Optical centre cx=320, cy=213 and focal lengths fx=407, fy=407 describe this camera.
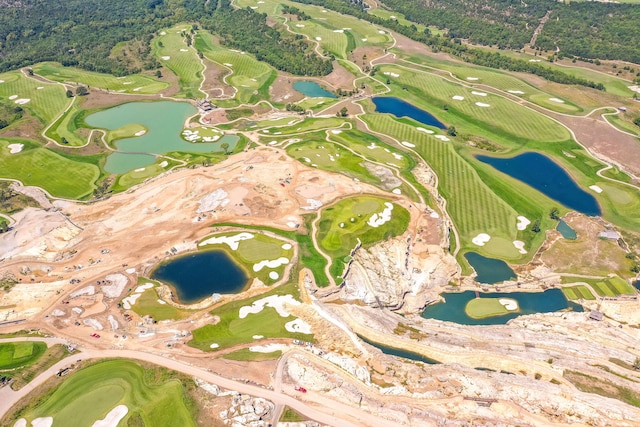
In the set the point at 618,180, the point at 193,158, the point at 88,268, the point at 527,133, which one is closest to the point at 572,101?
the point at 527,133

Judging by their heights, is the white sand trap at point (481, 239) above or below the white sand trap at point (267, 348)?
above

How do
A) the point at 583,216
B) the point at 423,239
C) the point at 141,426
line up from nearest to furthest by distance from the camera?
the point at 141,426 < the point at 423,239 < the point at 583,216

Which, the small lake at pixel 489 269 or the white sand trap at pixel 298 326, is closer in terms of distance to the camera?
the white sand trap at pixel 298 326

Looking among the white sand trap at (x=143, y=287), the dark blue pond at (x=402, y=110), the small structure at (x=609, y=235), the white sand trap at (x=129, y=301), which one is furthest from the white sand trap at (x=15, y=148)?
the small structure at (x=609, y=235)

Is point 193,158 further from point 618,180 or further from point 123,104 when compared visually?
point 618,180

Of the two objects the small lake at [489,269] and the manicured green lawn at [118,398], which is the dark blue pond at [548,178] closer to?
the small lake at [489,269]
